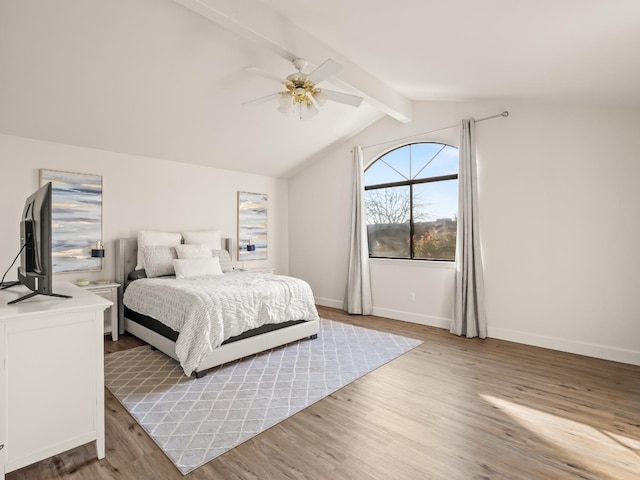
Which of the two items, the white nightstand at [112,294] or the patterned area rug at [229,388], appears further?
the white nightstand at [112,294]

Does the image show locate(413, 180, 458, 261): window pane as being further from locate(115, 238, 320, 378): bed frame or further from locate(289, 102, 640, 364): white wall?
locate(115, 238, 320, 378): bed frame

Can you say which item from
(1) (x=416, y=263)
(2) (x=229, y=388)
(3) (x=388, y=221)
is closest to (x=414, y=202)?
(3) (x=388, y=221)

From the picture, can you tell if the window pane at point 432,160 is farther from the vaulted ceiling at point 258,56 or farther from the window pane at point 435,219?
the vaulted ceiling at point 258,56

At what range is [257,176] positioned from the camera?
6184 millimetres

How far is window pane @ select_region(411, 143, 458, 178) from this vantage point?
4660 millimetres

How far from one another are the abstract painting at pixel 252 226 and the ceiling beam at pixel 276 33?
2.90 m

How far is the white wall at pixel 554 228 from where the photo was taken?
333 cm

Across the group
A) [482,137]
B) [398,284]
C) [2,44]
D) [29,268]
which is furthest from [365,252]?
[2,44]

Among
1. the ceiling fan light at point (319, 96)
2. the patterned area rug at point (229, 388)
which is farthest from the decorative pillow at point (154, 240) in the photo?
the ceiling fan light at point (319, 96)

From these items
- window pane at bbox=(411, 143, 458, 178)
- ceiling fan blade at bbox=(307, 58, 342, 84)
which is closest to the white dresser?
ceiling fan blade at bbox=(307, 58, 342, 84)

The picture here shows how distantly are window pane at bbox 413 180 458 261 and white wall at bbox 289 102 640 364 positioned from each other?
10.1 inches

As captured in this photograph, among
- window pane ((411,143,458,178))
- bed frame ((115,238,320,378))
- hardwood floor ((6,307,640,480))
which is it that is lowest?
hardwood floor ((6,307,640,480))

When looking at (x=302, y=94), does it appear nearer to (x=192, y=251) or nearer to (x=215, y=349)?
(x=215, y=349)

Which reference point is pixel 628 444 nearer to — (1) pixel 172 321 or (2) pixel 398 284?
(2) pixel 398 284
